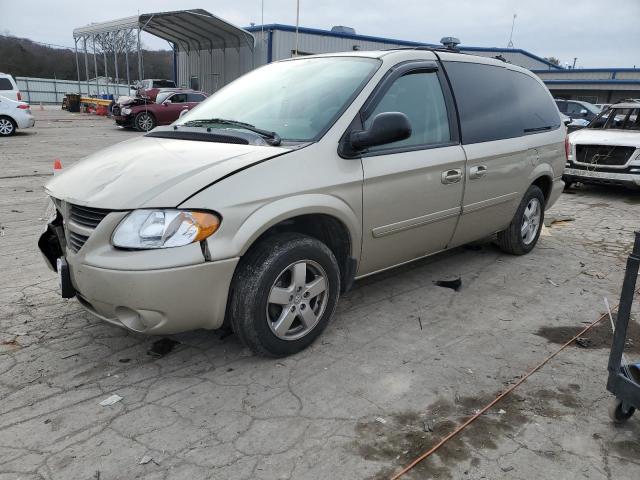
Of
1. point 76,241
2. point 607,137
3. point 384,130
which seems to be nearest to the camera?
point 76,241

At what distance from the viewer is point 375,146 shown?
3.33 m

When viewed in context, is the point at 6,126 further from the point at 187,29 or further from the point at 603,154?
the point at 603,154

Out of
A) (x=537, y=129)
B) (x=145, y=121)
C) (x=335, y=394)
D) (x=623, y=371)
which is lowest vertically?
(x=335, y=394)

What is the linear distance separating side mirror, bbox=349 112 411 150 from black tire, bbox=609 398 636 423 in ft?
6.03

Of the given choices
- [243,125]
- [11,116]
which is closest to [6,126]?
[11,116]

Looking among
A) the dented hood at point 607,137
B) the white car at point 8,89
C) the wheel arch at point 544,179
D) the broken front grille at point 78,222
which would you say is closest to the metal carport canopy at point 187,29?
the white car at point 8,89

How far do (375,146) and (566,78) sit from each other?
39075mm

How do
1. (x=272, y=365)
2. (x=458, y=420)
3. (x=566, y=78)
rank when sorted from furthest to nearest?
(x=566, y=78) → (x=272, y=365) → (x=458, y=420)

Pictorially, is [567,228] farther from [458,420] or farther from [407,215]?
[458,420]

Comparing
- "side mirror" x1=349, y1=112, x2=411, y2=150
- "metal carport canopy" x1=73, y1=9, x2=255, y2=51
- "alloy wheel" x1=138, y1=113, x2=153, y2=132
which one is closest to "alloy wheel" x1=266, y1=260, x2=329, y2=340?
"side mirror" x1=349, y1=112, x2=411, y2=150

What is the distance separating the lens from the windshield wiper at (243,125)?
3.23 meters

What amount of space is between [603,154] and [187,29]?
77.5 ft

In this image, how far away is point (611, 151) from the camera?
8977 millimetres

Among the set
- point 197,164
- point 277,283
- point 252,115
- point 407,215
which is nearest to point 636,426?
point 407,215
